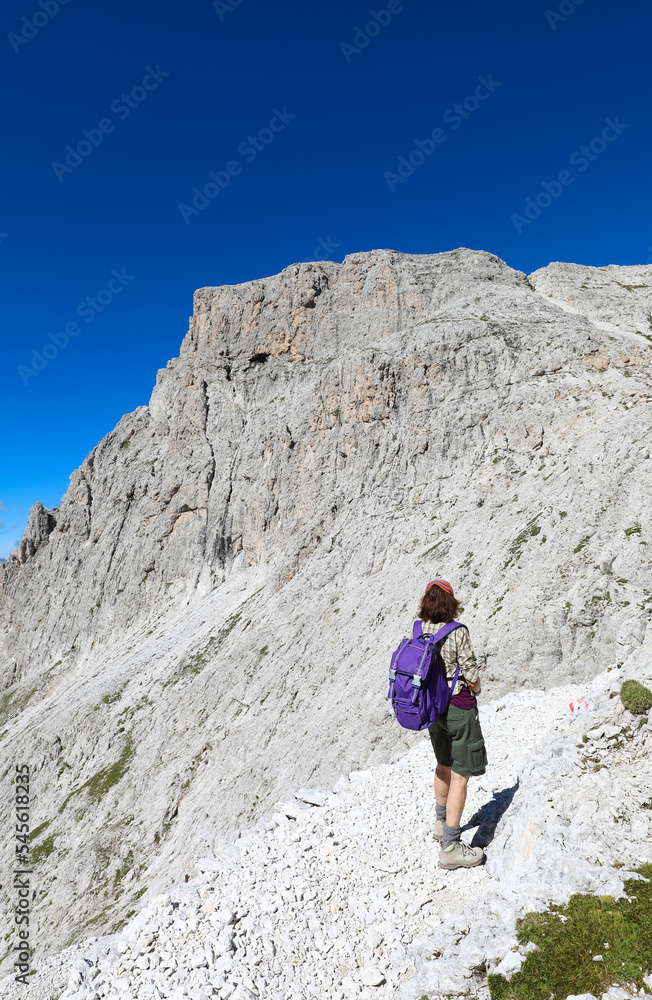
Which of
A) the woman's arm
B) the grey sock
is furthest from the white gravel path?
the woman's arm

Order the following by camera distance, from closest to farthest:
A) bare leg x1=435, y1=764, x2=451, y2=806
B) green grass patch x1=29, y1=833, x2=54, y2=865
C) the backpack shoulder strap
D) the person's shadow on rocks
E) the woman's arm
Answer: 1. the backpack shoulder strap
2. the woman's arm
3. bare leg x1=435, y1=764, x2=451, y2=806
4. the person's shadow on rocks
5. green grass patch x1=29, y1=833, x2=54, y2=865

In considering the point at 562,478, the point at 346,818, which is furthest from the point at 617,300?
the point at 346,818

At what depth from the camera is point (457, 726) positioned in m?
Result: 7.78

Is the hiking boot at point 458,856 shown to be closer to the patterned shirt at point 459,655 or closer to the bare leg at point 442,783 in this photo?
the bare leg at point 442,783

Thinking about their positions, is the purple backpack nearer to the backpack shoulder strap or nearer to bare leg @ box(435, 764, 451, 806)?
the backpack shoulder strap

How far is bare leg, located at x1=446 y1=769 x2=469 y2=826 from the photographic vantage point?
25.2 feet

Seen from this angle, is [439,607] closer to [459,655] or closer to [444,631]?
[444,631]

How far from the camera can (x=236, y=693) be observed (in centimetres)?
4350

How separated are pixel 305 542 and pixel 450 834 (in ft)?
147

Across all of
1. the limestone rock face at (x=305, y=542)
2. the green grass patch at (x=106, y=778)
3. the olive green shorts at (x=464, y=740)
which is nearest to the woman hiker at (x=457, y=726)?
the olive green shorts at (x=464, y=740)

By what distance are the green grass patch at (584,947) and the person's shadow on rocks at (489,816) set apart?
2607mm

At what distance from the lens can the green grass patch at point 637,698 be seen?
7.80 meters

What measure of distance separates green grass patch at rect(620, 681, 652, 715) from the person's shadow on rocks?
2.53 metres

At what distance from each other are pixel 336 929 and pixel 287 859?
1.64 meters
